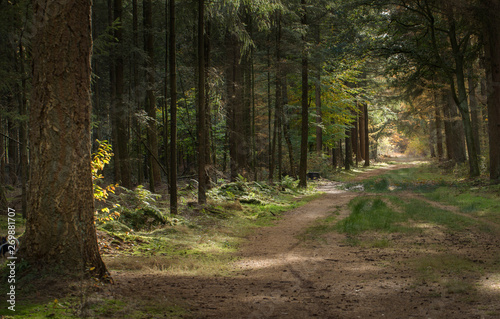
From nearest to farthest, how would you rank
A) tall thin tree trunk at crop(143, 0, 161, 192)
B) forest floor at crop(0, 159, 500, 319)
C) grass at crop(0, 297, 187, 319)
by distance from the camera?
grass at crop(0, 297, 187, 319) < forest floor at crop(0, 159, 500, 319) < tall thin tree trunk at crop(143, 0, 161, 192)

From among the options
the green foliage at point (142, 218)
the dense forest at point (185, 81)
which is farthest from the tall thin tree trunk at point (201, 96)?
the green foliage at point (142, 218)

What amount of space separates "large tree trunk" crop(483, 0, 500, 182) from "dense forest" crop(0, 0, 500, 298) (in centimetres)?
5

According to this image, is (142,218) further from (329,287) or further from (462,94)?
(462,94)

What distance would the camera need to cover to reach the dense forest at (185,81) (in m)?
4.28

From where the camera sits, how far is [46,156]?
4242 mm

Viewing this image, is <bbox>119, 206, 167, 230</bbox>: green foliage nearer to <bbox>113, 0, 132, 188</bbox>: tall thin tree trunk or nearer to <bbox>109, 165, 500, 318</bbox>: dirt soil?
<bbox>109, 165, 500, 318</bbox>: dirt soil

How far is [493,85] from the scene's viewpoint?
56.3 ft

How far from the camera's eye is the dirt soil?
13.6 ft

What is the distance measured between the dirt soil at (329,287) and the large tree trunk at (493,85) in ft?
34.4

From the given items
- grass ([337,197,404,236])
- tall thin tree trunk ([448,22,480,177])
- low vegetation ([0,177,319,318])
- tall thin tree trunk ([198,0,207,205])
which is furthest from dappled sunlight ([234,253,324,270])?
tall thin tree trunk ([448,22,480,177])

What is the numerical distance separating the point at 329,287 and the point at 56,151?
3.98 m

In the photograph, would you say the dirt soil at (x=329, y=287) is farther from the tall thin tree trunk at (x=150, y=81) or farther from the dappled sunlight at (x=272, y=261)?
the tall thin tree trunk at (x=150, y=81)

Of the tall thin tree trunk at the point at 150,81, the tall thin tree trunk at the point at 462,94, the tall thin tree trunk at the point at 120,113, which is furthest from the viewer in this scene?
the tall thin tree trunk at the point at 462,94

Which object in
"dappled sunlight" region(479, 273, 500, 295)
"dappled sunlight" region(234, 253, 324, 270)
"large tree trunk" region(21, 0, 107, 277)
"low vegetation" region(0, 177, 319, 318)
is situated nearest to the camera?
"low vegetation" region(0, 177, 319, 318)
